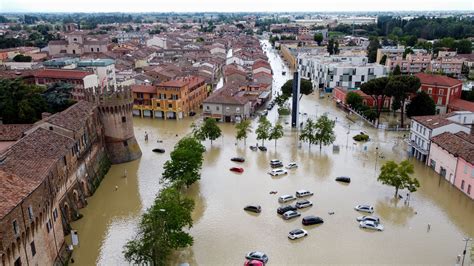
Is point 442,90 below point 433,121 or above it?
below

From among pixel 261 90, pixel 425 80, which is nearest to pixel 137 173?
pixel 261 90

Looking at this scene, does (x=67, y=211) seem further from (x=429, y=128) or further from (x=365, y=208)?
(x=429, y=128)

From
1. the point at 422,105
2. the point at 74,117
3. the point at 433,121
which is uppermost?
the point at 74,117

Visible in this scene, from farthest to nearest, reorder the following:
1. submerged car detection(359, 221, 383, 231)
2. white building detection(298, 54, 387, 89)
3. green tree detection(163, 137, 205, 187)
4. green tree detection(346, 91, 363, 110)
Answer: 1. white building detection(298, 54, 387, 89)
2. green tree detection(346, 91, 363, 110)
3. green tree detection(163, 137, 205, 187)
4. submerged car detection(359, 221, 383, 231)

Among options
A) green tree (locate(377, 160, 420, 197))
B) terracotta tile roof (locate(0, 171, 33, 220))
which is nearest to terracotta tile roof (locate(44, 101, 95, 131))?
terracotta tile roof (locate(0, 171, 33, 220))

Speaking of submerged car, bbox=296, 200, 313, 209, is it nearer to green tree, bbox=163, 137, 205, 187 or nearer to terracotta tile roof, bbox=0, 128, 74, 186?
green tree, bbox=163, 137, 205, 187

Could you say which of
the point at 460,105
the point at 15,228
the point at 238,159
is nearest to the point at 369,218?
the point at 238,159

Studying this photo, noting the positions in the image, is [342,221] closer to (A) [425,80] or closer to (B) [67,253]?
(B) [67,253]
